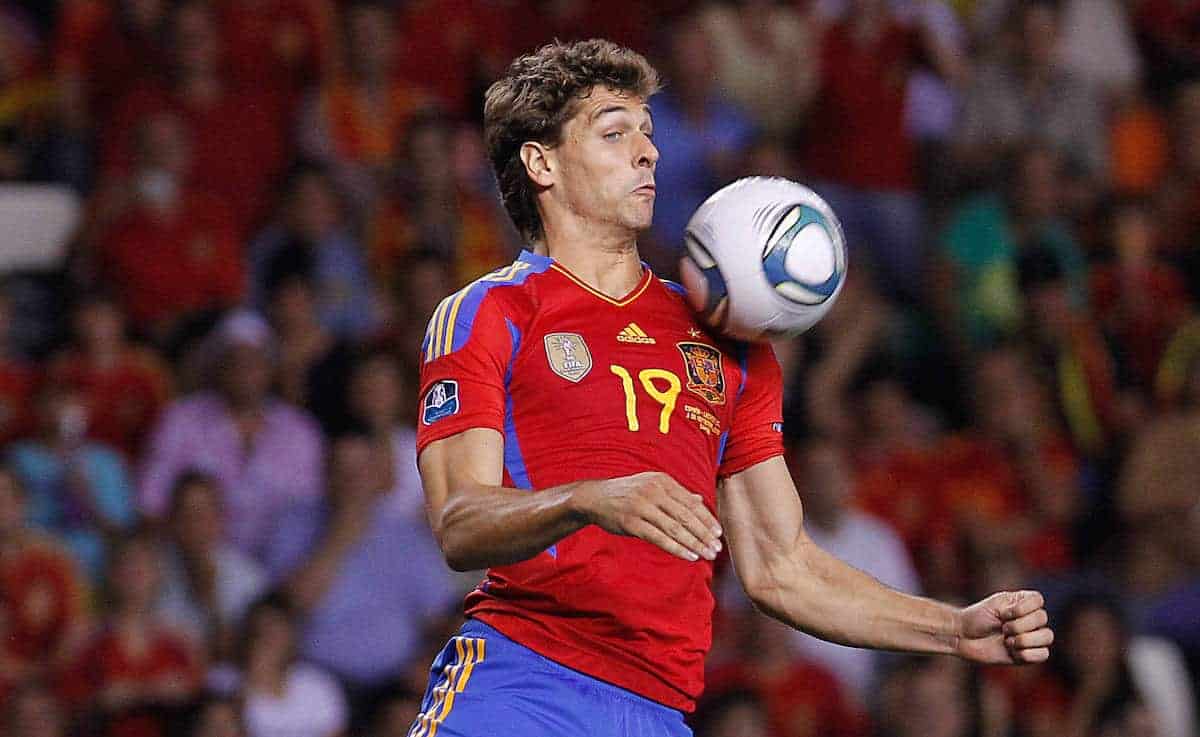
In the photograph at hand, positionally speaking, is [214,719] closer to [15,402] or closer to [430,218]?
[15,402]

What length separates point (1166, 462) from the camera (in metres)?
8.89

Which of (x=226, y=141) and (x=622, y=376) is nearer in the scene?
(x=622, y=376)

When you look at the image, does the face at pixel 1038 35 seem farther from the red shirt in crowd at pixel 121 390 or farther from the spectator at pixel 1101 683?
the red shirt in crowd at pixel 121 390

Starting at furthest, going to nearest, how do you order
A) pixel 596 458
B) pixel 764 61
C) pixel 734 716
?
1. pixel 764 61
2. pixel 734 716
3. pixel 596 458

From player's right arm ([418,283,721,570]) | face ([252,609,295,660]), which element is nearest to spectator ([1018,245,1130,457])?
face ([252,609,295,660])

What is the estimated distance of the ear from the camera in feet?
15.3

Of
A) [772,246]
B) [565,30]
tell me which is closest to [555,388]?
[772,246]

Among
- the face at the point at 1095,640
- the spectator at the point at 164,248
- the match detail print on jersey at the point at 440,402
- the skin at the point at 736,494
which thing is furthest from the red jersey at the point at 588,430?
the spectator at the point at 164,248

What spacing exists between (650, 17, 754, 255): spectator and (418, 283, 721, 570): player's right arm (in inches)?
205

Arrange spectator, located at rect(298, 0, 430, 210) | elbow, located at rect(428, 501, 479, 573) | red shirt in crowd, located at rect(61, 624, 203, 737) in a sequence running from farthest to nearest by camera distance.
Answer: spectator, located at rect(298, 0, 430, 210) → red shirt in crowd, located at rect(61, 624, 203, 737) → elbow, located at rect(428, 501, 479, 573)

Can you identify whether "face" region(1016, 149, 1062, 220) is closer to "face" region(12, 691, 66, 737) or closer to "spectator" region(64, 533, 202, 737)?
"spectator" region(64, 533, 202, 737)

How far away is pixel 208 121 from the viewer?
9.14 m

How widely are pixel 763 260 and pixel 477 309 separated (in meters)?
0.68

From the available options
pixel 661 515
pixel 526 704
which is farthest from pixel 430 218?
pixel 661 515
